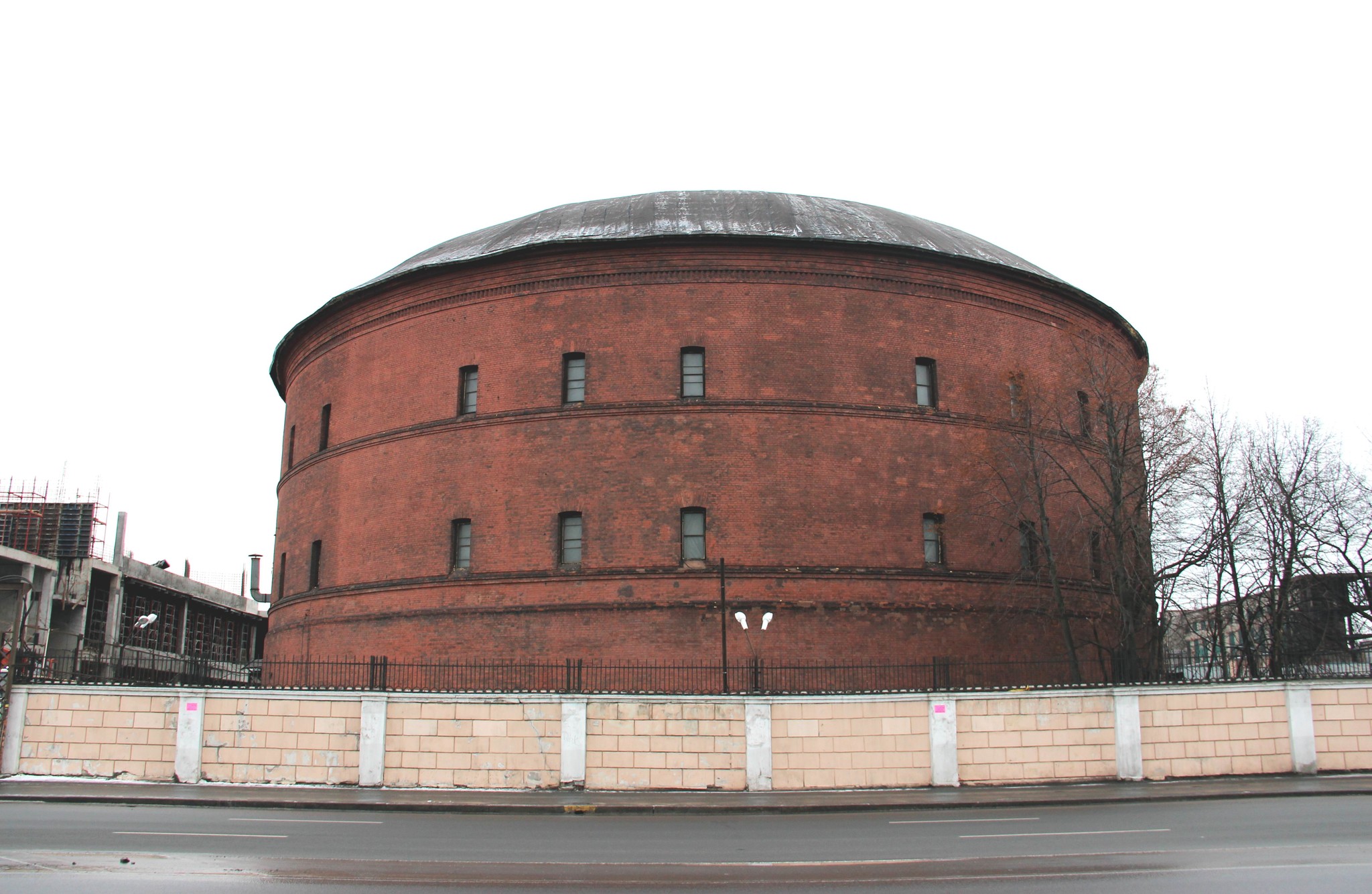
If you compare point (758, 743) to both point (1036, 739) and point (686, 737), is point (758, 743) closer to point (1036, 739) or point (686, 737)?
point (686, 737)

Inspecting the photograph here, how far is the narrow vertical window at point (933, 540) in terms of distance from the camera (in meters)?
24.9

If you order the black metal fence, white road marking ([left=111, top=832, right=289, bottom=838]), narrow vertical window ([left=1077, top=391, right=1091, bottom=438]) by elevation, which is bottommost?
white road marking ([left=111, top=832, right=289, bottom=838])

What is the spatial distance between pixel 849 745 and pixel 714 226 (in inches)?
512

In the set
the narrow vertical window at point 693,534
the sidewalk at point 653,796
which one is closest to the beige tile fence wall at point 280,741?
the sidewalk at point 653,796

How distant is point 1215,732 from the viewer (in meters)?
18.0

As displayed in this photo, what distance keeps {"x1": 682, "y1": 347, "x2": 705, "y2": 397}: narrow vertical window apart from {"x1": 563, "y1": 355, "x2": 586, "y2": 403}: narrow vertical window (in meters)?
2.24

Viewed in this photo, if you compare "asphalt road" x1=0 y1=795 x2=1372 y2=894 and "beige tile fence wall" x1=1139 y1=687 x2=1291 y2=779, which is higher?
"beige tile fence wall" x1=1139 y1=687 x2=1291 y2=779

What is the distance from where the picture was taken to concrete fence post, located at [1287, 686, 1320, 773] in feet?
59.5

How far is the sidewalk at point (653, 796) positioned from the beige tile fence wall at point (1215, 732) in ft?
0.79

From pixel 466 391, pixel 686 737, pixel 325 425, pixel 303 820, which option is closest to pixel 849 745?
pixel 686 737

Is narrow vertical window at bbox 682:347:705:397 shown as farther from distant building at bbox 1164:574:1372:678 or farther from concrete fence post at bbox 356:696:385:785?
distant building at bbox 1164:574:1372:678

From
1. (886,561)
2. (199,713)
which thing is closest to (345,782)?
(199,713)

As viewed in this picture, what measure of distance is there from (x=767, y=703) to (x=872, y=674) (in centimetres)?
688

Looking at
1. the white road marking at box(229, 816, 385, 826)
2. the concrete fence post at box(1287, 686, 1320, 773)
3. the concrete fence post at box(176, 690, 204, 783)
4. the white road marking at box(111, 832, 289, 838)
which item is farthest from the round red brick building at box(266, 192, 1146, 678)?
the white road marking at box(111, 832, 289, 838)
